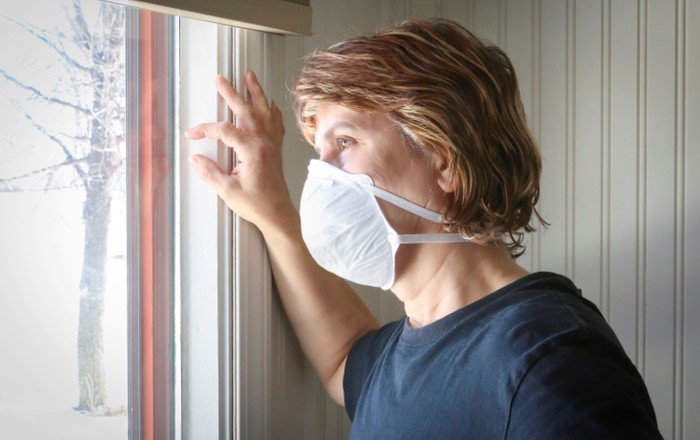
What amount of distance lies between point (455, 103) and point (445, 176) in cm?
11

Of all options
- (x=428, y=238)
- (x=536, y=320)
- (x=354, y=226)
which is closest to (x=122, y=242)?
(x=354, y=226)

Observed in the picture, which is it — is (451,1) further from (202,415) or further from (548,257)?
(202,415)

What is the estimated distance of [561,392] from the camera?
0.93 meters

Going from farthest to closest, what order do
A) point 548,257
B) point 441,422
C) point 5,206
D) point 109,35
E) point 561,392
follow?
Answer: point 548,257 → point 109,35 → point 5,206 → point 441,422 → point 561,392

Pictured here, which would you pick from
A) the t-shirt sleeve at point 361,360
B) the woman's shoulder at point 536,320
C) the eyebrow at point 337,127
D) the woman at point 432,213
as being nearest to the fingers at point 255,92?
the woman at point 432,213

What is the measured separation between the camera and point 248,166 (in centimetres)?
140

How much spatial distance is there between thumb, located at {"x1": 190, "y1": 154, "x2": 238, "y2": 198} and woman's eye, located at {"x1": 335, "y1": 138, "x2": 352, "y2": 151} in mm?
238

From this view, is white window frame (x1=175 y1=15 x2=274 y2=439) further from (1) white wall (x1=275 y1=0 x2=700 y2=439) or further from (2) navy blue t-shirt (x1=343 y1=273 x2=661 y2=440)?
(2) navy blue t-shirt (x1=343 y1=273 x2=661 y2=440)

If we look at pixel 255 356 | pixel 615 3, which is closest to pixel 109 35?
pixel 255 356

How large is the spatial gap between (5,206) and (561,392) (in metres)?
0.84

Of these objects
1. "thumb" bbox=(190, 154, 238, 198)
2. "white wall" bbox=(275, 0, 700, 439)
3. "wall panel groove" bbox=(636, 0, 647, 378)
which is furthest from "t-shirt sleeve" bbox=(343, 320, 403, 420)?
"wall panel groove" bbox=(636, 0, 647, 378)

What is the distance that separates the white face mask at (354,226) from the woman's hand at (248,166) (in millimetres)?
154

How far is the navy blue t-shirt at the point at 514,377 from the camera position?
92 centimetres

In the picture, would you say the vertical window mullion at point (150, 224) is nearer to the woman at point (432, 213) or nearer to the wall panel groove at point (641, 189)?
the woman at point (432, 213)
